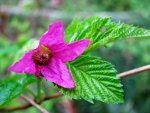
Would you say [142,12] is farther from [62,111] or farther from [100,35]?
[100,35]

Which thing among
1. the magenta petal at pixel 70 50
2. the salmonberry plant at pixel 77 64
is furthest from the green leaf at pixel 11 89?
the magenta petal at pixel 70 50

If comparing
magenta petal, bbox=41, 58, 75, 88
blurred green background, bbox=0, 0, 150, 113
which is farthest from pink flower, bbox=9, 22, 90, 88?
blurred green background, bbox=0, 0, 150, 113

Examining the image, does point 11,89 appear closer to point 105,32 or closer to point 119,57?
point 105,32

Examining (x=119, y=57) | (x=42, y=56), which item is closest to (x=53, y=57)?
(x=42, y=56)

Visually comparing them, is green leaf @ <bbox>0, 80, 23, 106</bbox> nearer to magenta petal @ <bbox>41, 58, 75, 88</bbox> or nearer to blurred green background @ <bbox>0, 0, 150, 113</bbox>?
magenta petal @ <bbox>41, 58, 75, 88</bbox>

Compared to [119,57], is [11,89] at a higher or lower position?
lower

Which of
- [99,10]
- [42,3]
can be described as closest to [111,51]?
[99,10]

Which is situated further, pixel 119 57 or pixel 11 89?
pixel 119 57
